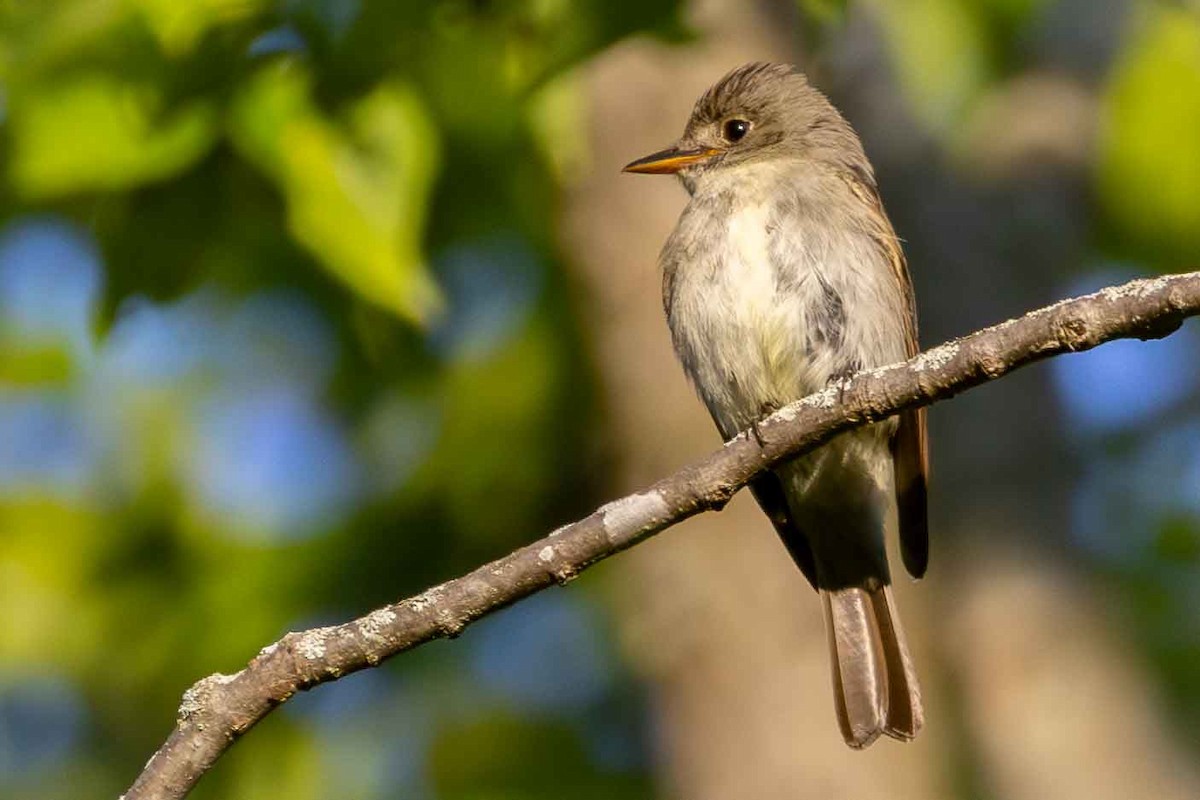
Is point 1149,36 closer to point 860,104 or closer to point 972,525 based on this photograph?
point 860,104

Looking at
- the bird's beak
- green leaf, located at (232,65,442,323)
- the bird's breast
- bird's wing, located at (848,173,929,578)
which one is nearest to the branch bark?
green leaf, located at (232,65,442,323)

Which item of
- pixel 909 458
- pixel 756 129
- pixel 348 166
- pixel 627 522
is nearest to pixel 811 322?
pixel 909 458

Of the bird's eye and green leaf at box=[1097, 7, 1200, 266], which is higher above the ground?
green leaf at box=[1097, 7, 1200, 266]

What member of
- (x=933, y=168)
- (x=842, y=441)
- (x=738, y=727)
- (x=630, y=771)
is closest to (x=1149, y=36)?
(x=933, y=168)

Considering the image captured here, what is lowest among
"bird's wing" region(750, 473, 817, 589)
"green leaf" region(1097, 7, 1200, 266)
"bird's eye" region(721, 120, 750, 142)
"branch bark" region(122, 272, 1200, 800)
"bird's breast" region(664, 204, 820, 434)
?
"branch bark" region(122, 272, 1200, 800)

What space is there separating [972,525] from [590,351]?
1.56m

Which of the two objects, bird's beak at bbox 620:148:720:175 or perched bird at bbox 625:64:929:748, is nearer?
perched bird at bbox 625:64:929:748

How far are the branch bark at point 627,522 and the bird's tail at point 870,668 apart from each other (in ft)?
6.35

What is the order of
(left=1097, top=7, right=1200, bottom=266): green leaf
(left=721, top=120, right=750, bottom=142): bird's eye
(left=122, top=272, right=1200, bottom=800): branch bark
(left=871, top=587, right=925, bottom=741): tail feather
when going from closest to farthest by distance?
(left=122, top=272, right=1200, bottom=800): branch bark
(left=871, top=587, right=925, bottom=741): tail feather
(left=721, top=120, right=750, bottom=142): bird's eye
(left=1097, top=7, right=1200, bottom=266): green leaf

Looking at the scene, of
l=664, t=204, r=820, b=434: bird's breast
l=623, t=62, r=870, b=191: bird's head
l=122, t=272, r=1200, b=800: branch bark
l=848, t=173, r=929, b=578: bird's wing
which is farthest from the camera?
l=623, t=62, r=870, b=191: bird's head

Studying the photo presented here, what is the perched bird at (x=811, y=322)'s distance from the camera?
4734 millimetres

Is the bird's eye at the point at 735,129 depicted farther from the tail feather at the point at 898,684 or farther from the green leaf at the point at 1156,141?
the green leaf at the point at 1156,141

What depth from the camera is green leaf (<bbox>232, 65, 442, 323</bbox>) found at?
154 inches

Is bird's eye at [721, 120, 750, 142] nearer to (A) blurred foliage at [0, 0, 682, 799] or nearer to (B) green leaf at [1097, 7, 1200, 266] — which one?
(A) blurred foliage at [0, 0, 682, 799]
